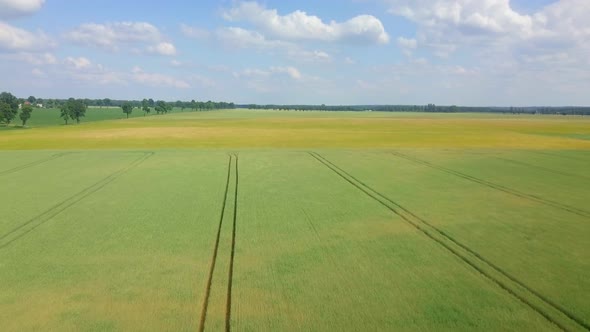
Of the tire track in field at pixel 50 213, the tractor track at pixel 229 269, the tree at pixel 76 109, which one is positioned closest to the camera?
the tractor track at pixel 229 269

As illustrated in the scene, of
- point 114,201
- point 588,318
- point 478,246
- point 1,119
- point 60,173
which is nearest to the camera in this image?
point 588,318

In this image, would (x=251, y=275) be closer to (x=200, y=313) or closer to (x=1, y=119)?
(x=200, y=313)

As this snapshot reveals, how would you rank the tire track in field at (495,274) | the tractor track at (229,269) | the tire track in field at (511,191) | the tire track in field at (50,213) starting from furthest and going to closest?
the tire track in field at (511,191)
the tire track in field at (50,213)
the tractor track at (229,269)
the tire track in field at (495,274)

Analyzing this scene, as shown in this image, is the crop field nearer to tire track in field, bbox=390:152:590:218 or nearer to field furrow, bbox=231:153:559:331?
field furrow, bbox=231:153:559:331

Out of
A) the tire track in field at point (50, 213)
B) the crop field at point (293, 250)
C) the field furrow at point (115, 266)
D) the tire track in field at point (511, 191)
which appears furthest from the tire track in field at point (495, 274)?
the tire track in field at point (50, 213)

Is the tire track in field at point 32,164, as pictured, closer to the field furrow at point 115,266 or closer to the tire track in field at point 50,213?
the tire track in field at point 50,213

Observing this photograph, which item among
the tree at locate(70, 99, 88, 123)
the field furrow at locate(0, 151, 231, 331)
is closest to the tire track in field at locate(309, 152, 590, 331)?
the field furrow at locate(0, 151, 231, 331)

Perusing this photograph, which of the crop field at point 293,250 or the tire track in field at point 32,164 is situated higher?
the tire track in field at point 32,164

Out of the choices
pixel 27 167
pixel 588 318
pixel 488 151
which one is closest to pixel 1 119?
pixel 27 167
